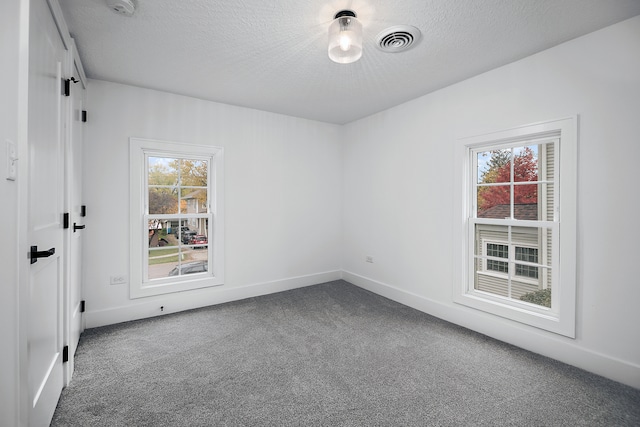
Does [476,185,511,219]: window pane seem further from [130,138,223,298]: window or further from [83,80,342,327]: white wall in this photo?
[130,138,223,298]: window

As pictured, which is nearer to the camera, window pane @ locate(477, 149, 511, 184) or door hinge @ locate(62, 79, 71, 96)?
door hinge @ locate(62, 79, 71, 96)

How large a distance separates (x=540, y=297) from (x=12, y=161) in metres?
3.81

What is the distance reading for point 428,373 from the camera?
217 cm

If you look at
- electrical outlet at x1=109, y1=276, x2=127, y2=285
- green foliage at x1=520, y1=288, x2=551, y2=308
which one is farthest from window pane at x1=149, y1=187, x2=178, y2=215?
green foliage at x1=520, y1=288, x2=551, y2=308

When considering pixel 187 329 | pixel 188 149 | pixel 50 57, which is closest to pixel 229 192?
pixel 188 149

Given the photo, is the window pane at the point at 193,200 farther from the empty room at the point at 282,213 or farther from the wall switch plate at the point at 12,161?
the wall switch plate at the point at 12,161

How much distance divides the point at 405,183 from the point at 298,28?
222 cm

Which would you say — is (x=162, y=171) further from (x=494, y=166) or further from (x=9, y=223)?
(x=494, y=166)

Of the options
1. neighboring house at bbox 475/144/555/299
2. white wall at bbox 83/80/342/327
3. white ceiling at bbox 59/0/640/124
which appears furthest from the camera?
white wall at bbox 83/80/342/327

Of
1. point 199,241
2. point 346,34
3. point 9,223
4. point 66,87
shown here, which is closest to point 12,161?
point 9,223

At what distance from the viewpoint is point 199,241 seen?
A: 3609mm

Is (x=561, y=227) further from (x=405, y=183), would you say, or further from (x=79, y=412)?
(x=79, y=412)

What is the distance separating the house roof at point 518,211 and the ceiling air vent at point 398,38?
1.78 meters

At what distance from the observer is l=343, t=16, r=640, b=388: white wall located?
6.67ft
